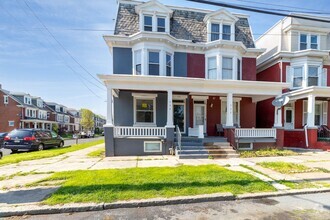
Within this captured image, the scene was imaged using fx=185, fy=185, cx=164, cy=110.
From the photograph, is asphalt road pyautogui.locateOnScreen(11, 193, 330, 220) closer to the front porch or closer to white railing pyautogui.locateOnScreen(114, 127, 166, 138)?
the front porch

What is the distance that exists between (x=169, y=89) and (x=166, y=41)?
12.2ft

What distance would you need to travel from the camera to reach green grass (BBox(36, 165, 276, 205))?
431 cm

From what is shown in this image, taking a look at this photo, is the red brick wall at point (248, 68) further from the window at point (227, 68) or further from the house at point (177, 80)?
the window at point (227, 68)

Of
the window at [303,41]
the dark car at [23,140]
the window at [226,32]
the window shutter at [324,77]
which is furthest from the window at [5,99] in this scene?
the window shutter at [324,77]

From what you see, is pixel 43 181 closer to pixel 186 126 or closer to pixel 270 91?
pixel 186 126

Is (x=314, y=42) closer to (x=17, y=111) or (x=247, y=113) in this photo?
(x=247, y=113)

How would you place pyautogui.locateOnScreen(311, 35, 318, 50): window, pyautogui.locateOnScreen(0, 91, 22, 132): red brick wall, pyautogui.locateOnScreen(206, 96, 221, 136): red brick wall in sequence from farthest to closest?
pyautogui.locateOnScreen(0, 91, 22, 132): red brick wall < pyautogui.locateOnScreen(311, 35, 318, 50): window < pyautogui.locateOnScreen(206, 96, 221, 136): red brick wall

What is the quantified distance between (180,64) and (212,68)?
2295 millimetres

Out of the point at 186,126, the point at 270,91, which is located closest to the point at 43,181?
the point at 186,126

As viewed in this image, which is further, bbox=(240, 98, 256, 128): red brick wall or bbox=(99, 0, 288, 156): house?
bbox=(240, 98, 256, 128): red brick wall

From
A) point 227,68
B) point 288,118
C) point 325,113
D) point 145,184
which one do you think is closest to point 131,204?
point 145,184

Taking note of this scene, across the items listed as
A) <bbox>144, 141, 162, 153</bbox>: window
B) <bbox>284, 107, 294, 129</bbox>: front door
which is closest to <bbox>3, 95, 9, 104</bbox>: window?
<bbox>144, 141, 162, 153</bbox>: window

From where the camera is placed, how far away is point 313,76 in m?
14.3

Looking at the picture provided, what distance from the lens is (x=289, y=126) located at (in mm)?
14555
